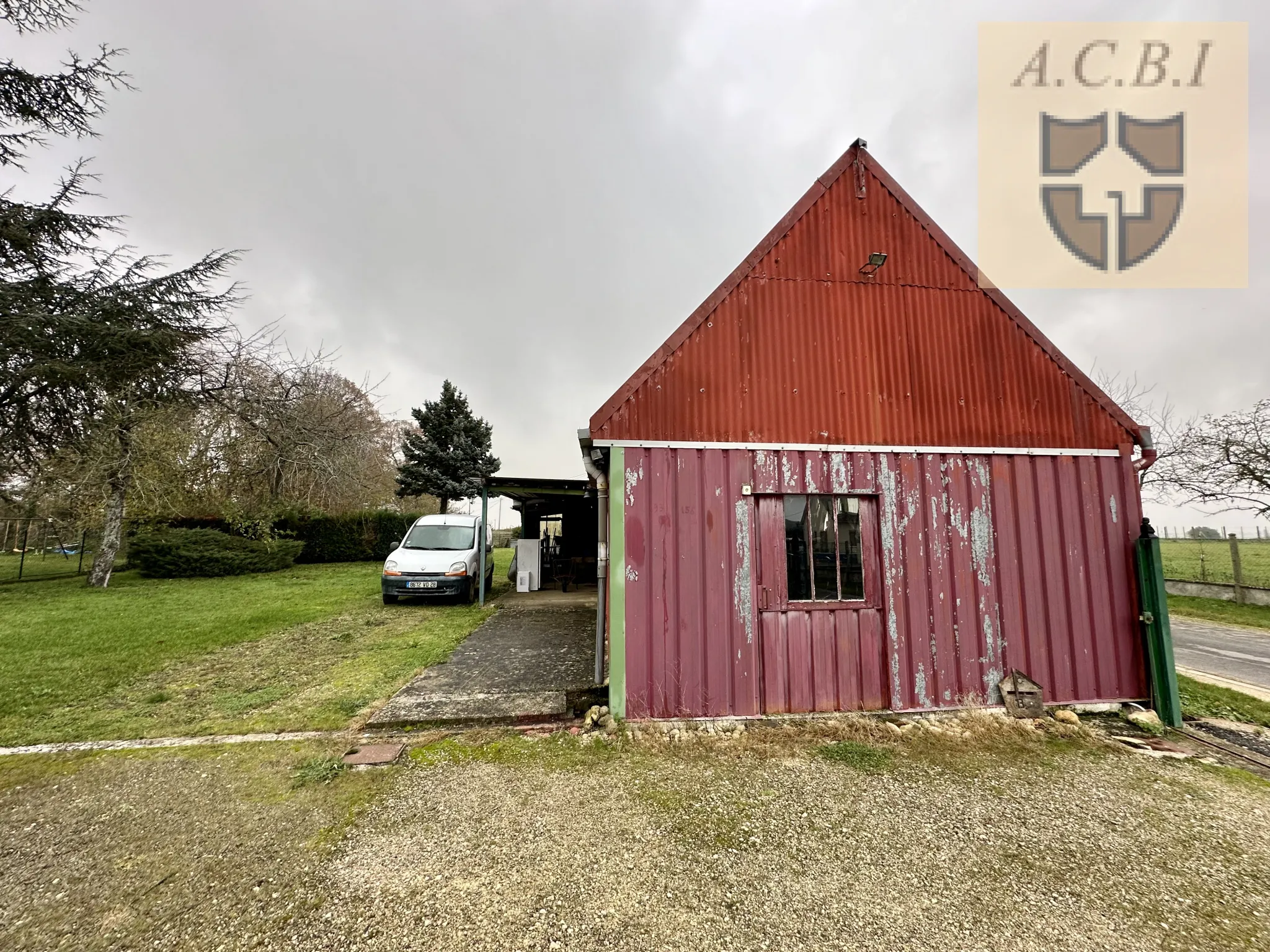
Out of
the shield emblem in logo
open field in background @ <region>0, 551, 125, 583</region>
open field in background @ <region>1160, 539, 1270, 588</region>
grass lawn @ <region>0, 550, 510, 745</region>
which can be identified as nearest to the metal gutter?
the shield emblem in logo

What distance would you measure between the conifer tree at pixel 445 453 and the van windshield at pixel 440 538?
1674 cm

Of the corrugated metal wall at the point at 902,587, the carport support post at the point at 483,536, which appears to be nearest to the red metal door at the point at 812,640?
the corrugated metal wall at the point at 902,587

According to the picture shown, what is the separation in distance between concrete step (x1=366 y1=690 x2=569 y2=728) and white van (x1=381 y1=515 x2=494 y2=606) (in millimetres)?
5404

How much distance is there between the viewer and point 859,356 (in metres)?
4.94

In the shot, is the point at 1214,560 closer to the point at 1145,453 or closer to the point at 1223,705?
the point at 1223,705

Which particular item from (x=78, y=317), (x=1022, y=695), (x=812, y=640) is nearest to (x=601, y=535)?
(x=812, y=640)

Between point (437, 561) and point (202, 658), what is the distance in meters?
4.30

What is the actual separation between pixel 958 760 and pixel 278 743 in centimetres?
545

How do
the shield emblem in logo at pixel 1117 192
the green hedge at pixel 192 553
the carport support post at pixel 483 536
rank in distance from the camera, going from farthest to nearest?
the green hedge at pixel 192 553
the carport support post at pixel 483 536
the shield emblem in logo at pixel 1117 192

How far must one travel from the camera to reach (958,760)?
3.84m

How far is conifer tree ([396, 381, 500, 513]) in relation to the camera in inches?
1117

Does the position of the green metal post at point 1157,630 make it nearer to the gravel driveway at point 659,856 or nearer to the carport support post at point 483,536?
the gravel driveway at point 659,856

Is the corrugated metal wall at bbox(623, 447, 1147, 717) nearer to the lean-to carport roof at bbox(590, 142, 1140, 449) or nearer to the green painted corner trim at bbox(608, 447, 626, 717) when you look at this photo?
the green painted corner trim at bbox(608, 447, 626, 717)

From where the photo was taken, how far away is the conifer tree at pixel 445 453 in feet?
93.0
